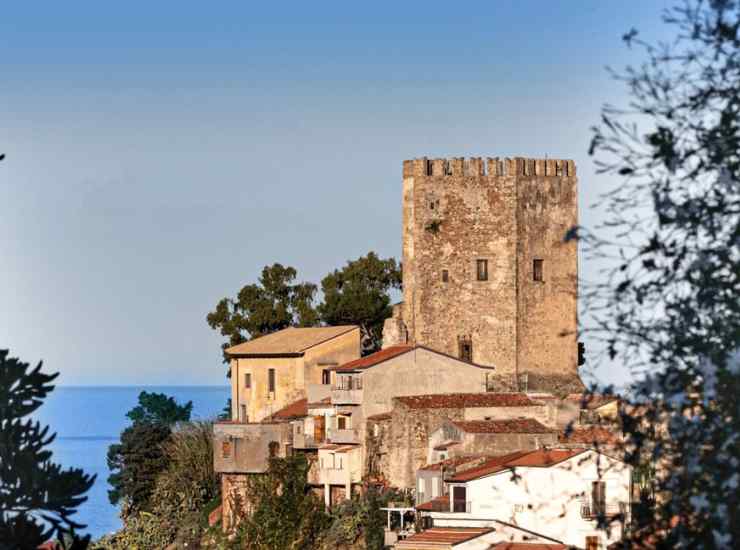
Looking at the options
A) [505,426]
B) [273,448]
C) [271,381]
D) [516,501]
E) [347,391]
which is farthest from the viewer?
[271,381]

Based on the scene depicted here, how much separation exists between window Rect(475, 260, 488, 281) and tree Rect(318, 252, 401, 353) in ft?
35.6

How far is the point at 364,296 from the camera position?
7981 centimetres

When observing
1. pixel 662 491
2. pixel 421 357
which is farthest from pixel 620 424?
pixel 421 357

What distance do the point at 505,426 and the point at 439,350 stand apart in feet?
27.3

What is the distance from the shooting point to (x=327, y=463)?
63.1 meters

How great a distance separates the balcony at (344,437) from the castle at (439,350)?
43mm

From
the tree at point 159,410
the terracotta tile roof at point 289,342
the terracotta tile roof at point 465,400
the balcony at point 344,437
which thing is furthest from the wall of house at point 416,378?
the tree at point 159,410

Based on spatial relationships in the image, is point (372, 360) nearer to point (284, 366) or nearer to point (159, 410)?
point (284, 366)

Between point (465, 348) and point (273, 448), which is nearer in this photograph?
point (273, 448)

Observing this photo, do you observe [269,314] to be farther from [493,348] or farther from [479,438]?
[479,438]

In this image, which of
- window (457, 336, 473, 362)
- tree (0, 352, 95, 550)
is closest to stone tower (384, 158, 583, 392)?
window (457, 336, 473, 362)

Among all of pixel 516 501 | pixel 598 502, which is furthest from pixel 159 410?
pixel 598 502

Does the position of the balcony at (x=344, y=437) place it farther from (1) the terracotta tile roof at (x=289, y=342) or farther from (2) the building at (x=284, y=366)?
(1) the terracotta tile roof at (x=289, y=342)

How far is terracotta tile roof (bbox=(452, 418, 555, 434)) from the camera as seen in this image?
197 feet
